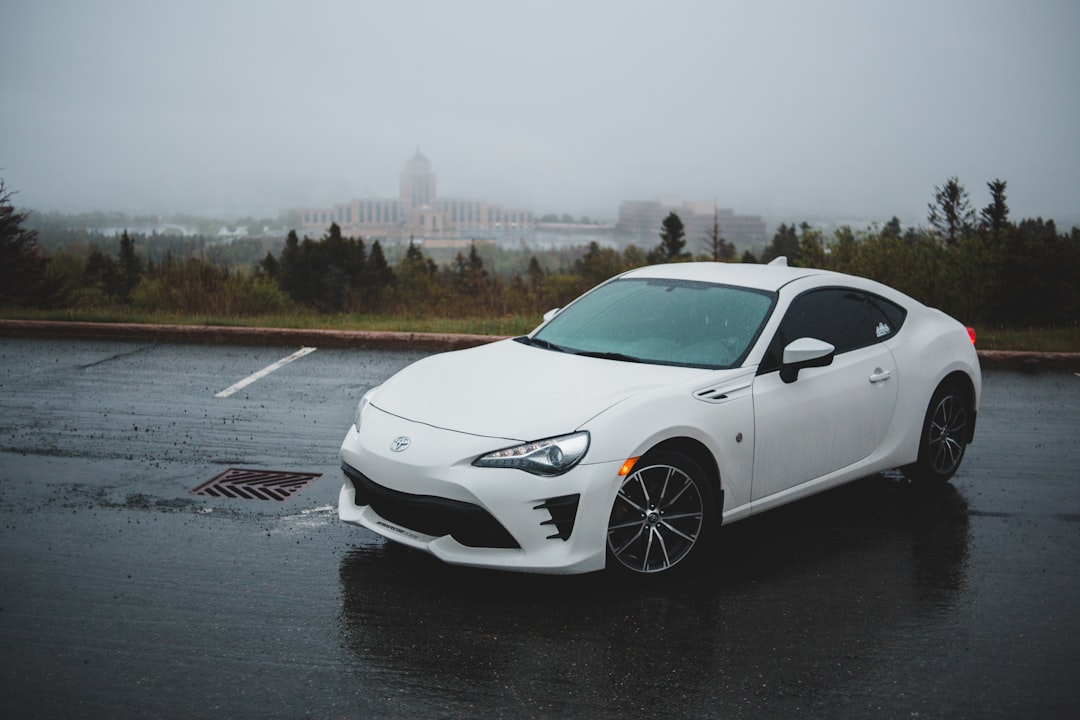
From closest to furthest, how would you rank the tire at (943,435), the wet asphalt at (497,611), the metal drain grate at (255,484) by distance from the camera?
the wet asphalt at (497,611)
the metal drain grate at (255,484)
the tire at (943,435)

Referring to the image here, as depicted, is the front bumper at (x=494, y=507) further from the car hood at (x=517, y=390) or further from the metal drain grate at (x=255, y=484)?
the metal drain grate at (x=255, y=484)

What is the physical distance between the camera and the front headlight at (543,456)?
15.4 ft

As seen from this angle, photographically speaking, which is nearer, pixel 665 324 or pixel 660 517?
pixel 660 517

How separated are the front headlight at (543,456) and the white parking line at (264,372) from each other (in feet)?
18.2

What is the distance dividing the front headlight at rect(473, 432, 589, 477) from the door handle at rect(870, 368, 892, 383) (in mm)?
2252

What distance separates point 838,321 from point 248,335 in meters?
8.68

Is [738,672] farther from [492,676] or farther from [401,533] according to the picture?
[401,533]

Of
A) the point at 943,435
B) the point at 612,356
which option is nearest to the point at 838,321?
the point at 943,435

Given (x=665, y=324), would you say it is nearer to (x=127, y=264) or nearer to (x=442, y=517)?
(x=442, y=517)

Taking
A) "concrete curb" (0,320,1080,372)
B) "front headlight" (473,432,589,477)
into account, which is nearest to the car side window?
"front headlight" (473,432,589,477)

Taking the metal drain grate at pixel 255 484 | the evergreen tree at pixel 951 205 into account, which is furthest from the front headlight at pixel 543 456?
the evergreen tree at pixel 951 205

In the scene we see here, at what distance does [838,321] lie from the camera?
20.5 feet

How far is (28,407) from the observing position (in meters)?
8.85

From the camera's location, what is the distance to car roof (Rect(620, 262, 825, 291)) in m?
6.20
